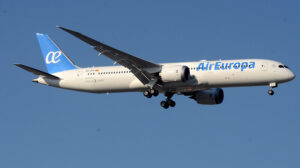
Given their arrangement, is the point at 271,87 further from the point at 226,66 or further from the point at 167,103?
the point at 167,103

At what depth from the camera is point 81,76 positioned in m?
66.4

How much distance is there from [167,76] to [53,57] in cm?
1556

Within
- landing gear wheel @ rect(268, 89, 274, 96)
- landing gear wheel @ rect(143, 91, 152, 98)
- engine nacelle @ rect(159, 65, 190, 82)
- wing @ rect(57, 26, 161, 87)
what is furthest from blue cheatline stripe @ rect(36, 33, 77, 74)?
landing gear wheel @ rect(268, 89, 274, 96)

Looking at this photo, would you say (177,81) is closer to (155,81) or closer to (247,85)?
(155,81)

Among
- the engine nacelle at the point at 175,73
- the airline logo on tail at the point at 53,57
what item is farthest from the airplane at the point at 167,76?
the airline logo on tail at the point at 53,57

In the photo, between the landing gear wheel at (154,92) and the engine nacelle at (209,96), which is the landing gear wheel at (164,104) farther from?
the landing gear wheel at (154,92)

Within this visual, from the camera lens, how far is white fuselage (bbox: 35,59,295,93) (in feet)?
196

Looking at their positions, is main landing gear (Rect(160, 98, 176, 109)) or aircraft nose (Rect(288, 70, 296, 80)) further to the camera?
main landing gear (Rect(160, 98, 176, 109))

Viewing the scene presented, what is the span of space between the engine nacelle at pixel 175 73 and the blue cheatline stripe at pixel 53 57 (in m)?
11.6

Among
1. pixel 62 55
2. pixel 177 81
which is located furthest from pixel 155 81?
pixel 62 55

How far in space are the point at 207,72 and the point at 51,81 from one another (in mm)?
16830

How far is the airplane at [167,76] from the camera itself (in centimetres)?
5975

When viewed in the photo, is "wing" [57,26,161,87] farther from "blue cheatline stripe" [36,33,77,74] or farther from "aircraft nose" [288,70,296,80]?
"aircraft nose" [288,70,296,80]

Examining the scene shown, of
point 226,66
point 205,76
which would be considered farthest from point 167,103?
point 226,66
